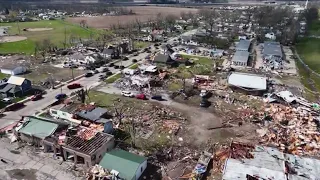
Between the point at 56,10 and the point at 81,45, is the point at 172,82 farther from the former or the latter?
Answer: the point at 56,10

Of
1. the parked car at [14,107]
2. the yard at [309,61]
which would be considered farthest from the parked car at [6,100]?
the yard at [309,61]

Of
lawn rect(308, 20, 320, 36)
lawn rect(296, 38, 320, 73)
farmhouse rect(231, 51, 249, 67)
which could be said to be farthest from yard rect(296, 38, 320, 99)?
lawn rect(308, 20, 320, 36)

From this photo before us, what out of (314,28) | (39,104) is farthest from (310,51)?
(39,104)

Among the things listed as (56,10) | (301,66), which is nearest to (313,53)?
(301,66)

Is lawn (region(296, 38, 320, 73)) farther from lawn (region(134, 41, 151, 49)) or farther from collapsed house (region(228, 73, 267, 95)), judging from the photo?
lawn (region(134, 41, 151, 49))

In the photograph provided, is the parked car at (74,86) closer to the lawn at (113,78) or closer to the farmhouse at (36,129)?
the lawn at (113,78)
